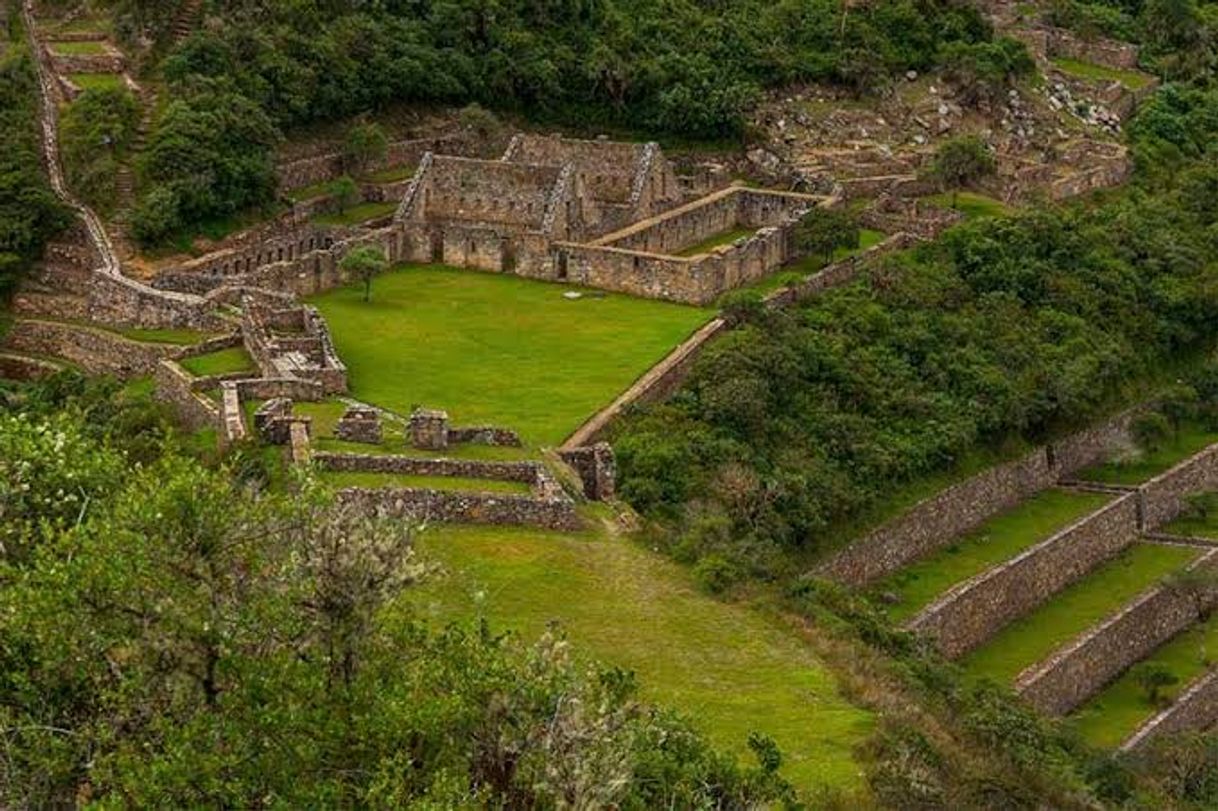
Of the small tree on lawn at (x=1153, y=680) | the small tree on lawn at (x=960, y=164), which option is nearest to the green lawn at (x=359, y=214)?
the small tree on lawn at (x=960, y=164)

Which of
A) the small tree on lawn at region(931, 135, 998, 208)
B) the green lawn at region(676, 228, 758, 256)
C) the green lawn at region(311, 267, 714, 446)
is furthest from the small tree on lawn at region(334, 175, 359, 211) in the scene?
the small tree on lawn at region(931, 135, 998, 208)

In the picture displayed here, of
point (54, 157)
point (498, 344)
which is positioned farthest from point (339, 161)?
point (498, 344)

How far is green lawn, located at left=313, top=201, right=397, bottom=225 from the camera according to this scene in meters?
80.9

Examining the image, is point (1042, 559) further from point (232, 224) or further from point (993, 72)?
point (993, 72)

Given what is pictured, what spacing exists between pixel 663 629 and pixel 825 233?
3887 cm

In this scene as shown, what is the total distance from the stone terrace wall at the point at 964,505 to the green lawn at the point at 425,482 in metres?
13.2

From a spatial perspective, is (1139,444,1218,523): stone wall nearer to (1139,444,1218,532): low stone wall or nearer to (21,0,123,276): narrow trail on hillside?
(1139,444,1218,532): low stone wall

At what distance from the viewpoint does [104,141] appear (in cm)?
7444

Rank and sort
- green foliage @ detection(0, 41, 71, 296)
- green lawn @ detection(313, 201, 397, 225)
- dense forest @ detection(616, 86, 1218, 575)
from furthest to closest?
green lawn @ detection(313, 201, 397, 225), green foliage @ detection(0, 41, 71, 296), dense forest @ detection(616, 86, 1218, 575)

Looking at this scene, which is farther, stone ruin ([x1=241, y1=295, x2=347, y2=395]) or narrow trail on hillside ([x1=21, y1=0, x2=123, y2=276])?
narrow trail on hillside ([x1=21, y1=0, x2=123, y2=276])

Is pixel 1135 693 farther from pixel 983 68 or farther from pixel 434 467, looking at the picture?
pixel 983 68

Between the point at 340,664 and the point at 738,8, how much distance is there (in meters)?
81.2

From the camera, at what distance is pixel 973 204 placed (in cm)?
9119

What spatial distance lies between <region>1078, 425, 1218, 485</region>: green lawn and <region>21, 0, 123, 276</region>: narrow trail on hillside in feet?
→ 114
